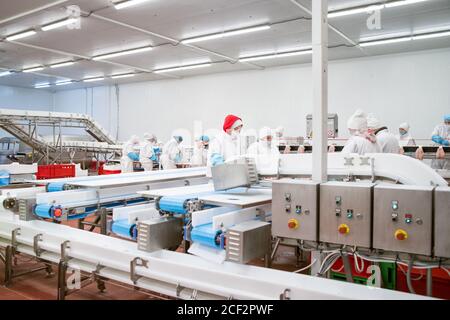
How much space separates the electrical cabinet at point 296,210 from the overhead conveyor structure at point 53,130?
7.93 m

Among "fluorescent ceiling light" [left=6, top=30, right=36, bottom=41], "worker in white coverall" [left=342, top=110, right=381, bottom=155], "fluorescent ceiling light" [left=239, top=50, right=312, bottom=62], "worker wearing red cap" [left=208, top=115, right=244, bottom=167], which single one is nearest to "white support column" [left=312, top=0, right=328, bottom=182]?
"worker wearing red cap" [left=208, top=115, right=244, bottom=167]

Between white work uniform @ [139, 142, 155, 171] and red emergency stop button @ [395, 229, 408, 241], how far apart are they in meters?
7.06

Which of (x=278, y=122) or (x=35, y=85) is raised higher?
(x=35, y=85)

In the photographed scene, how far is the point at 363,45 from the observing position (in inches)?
318

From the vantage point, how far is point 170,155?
7.90 meters

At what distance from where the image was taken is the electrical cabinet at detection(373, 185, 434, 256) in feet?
4.97

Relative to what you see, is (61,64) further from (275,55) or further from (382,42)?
(382,42)

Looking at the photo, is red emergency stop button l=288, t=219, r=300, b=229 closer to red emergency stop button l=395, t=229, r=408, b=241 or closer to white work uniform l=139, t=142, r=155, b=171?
red emergency stop button l=395, t=229, r=408, b=241

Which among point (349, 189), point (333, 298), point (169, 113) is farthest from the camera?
point (169, 113)

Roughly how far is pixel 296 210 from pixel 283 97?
8.92 metres

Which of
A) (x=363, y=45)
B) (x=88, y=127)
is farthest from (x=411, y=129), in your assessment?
(x=88, y=127)
